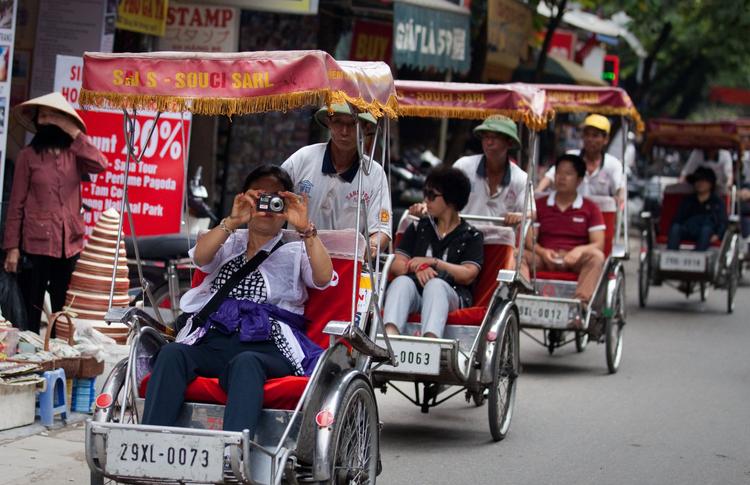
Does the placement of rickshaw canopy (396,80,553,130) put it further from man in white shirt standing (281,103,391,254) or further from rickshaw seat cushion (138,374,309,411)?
rickshaw seat cushion (138,374,309,411)

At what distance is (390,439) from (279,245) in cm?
232

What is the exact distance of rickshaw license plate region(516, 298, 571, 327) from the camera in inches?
388

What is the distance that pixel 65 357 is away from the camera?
726 centimetres

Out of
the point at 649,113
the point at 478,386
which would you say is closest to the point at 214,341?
the point at 478,386

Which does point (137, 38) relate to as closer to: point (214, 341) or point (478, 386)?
point (478, 386)

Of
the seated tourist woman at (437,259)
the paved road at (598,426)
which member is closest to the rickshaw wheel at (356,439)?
the paved road at (598,426)

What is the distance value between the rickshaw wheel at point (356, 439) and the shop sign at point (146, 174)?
441cm

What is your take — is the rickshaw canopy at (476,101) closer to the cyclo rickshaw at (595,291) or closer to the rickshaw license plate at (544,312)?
the cyclo rickshaw at (595,291)

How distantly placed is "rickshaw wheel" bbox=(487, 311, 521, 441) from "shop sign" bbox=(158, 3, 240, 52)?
526cm

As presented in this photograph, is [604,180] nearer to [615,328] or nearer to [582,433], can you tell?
[615,328]

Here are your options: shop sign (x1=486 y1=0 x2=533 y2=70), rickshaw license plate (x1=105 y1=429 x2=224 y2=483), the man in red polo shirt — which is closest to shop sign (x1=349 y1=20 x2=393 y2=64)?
shop sign (x1=486 y1=0 x2=533 y2=70)

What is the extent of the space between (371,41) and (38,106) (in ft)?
28.0

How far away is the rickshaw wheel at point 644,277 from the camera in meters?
15.0

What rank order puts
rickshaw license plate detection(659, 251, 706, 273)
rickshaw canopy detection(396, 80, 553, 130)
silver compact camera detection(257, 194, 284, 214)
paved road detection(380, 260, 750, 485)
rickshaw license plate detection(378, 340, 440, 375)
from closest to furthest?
→ silver compact camera detection(257, 194, 284, 214)
paved road detection(380, 260, 750, 485)
rickshaw license plate detection(378, 340, 440, 375)
rickshaw canopy detection(396, 80, 553, 130)
rickshaw license plate detection(659, 251, 706, 273)
